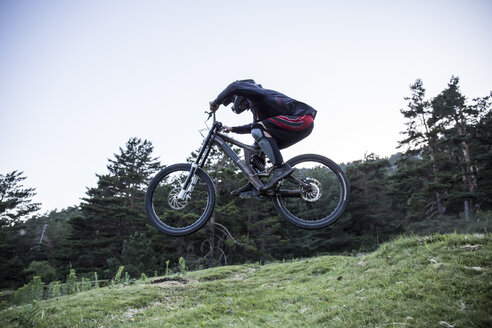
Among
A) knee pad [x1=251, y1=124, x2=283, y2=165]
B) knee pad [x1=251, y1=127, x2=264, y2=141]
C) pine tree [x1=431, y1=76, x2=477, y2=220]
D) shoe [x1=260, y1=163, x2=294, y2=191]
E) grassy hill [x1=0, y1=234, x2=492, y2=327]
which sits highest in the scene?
pine tree [x1=431, y1=76, x2=477, y2=220]

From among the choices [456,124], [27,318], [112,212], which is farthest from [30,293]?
[456,124]

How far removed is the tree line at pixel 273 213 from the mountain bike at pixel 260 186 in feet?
63.0

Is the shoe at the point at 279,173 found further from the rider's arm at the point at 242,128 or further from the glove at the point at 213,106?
the glove at the point at 213,106

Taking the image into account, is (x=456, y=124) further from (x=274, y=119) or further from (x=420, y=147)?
(x=274, y=119)

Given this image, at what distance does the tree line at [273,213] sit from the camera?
28.8 m

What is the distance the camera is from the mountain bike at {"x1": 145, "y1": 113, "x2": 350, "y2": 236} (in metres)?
4.18

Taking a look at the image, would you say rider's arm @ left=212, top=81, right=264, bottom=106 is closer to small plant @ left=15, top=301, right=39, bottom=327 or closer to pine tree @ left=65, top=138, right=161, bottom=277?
small plant @ left=15, top=301, right=39, bottom=327

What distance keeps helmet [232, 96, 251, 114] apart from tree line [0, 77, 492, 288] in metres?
19.4

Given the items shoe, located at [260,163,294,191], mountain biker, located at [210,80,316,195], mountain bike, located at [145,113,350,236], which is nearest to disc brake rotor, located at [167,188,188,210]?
mountain bike, located at [145,113,350,236]

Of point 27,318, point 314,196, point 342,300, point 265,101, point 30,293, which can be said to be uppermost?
point 265,101

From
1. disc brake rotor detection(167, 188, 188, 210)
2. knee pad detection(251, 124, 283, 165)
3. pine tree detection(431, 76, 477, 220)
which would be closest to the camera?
knee pad detection(251, 124, 283, 165)

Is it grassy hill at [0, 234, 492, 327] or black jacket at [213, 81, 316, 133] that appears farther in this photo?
grassy hill at [0, 234, 492, 327]

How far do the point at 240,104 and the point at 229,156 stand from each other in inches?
35.1

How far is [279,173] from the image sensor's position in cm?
408
